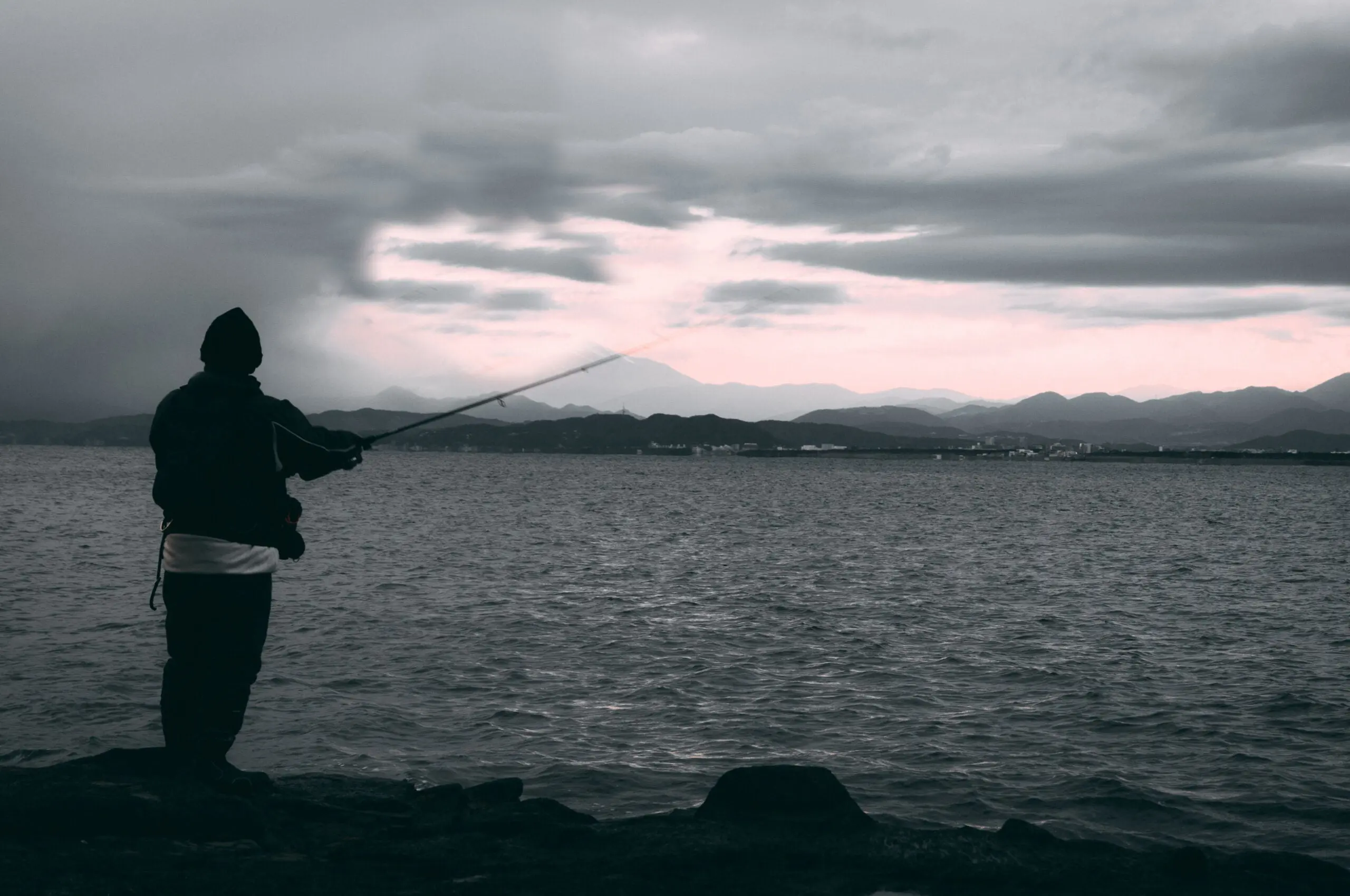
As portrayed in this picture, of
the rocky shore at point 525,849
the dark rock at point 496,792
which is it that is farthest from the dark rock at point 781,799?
the dark rock at point 496,792

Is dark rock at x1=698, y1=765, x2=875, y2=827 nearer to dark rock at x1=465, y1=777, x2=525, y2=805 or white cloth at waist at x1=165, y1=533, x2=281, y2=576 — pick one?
dark rock at x1=465, y1=777, x2=525, y2=805

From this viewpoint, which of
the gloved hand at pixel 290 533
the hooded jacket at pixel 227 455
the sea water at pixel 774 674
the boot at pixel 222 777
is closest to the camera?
the hooded jacket at pixel 227 455

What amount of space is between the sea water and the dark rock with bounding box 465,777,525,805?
1.60 metres

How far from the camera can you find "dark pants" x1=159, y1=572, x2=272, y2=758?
7.80 m

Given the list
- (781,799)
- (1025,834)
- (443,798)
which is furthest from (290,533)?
(1025,834)

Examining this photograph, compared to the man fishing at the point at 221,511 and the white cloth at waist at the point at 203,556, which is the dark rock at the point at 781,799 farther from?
the white cloth at waist at the point at 203,556

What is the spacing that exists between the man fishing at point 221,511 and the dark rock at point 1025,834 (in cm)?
601

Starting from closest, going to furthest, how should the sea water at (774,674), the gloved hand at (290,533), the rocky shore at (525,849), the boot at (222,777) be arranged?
the rocky shore at (525,849), the gloved hand at (290,533), the boot at (222,777), the sea water at (774,674)

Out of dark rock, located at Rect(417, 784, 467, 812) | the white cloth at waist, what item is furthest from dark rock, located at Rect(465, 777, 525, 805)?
the white cloth at waist

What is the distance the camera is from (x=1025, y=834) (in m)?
9.05

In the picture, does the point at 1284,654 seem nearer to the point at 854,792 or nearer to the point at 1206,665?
the point at 1206,665

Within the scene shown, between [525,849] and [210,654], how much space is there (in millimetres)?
2712

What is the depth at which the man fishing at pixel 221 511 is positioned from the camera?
7.77 metres

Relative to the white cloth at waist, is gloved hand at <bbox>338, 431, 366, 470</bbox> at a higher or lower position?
higher
